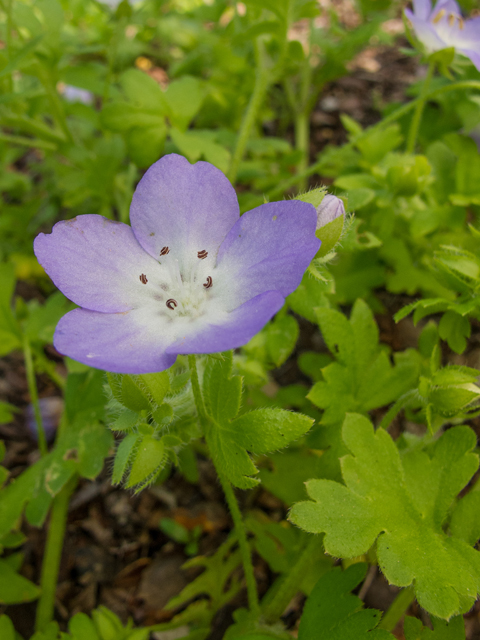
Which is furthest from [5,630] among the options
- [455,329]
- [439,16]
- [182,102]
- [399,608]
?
[439,16]

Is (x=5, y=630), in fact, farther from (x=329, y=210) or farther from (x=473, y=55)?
(x=473, y=55)

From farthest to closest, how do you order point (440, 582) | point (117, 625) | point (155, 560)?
1. point (155, 560)
2. point (117, 625)
3. point (440, 582)

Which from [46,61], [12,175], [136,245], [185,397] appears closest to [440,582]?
[185,397]

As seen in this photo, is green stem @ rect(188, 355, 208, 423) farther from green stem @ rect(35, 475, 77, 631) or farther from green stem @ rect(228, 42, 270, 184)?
green stem @ rect(228, 42, 270, 184)

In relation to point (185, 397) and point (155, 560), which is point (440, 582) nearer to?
point (185, 397)

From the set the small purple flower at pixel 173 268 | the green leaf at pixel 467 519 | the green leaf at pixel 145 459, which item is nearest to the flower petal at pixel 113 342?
the small purple flower at pixel 173 268
